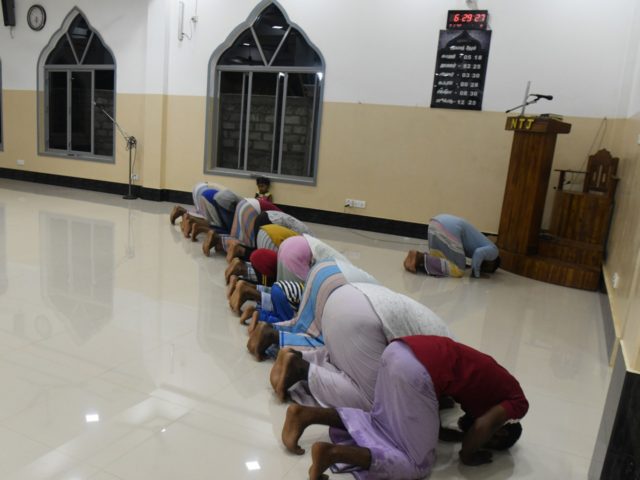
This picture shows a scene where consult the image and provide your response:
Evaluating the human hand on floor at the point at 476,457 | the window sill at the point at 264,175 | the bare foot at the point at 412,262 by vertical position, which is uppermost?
the window sill at the point at 264,175

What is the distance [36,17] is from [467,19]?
7728 mm

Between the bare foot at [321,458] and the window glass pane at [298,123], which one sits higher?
the window glass pane at [298,123]

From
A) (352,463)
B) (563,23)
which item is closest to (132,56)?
(563,23)

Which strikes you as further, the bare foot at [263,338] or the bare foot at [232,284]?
the bare foot at [232,284]

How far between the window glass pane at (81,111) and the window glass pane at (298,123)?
13.6 feet

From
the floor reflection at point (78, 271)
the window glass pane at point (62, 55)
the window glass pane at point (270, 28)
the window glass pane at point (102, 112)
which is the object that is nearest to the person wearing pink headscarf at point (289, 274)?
the floor reflection at point (78, 271)

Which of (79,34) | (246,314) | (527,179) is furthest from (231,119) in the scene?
(246,314)

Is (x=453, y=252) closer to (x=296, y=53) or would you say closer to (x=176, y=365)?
(x=176, y=365)

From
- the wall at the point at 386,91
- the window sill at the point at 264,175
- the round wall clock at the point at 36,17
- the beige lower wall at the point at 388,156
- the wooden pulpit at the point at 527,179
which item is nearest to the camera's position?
the wooden pulpit at the point at 527,179

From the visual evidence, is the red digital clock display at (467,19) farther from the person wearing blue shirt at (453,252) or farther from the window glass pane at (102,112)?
the window glass pane at (102,112)

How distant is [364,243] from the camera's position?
6777mm

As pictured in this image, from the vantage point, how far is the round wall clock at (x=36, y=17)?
379 inches

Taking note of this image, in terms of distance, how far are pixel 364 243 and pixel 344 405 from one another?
4469mm

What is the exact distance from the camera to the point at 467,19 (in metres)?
6.72
